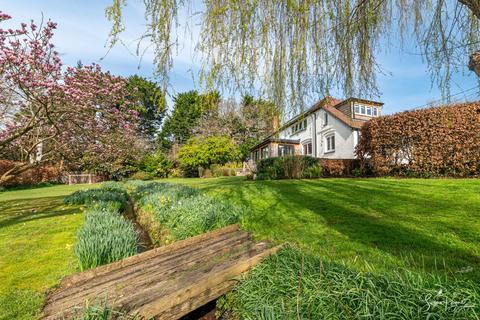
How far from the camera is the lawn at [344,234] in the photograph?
2.91 metres

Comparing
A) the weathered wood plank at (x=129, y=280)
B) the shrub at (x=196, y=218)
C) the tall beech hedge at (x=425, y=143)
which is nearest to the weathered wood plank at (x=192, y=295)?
the weathered wood plank at (x=129, y=280)

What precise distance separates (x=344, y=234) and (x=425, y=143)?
32.4 ft

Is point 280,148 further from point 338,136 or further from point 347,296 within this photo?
point 347,296

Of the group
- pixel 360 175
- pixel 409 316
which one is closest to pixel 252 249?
pixel 409 316

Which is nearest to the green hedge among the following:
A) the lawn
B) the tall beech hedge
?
the tall beech hedge

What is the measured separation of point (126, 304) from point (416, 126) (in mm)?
13231

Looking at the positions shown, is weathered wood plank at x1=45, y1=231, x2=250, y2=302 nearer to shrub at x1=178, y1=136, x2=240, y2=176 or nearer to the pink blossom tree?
the pink blossom tree

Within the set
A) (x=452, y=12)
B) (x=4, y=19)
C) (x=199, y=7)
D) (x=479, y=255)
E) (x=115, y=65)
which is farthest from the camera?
(x=4, y=19)

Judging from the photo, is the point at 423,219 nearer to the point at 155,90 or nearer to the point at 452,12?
the point at 452,12

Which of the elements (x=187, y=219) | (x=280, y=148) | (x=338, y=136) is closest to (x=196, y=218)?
(x=187, y=219)

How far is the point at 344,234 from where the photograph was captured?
13.1 ft

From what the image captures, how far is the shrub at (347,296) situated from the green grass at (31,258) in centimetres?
227

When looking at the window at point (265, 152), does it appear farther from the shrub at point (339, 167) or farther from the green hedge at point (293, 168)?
the shrub at point (339, 167)

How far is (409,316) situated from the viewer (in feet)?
5.34
